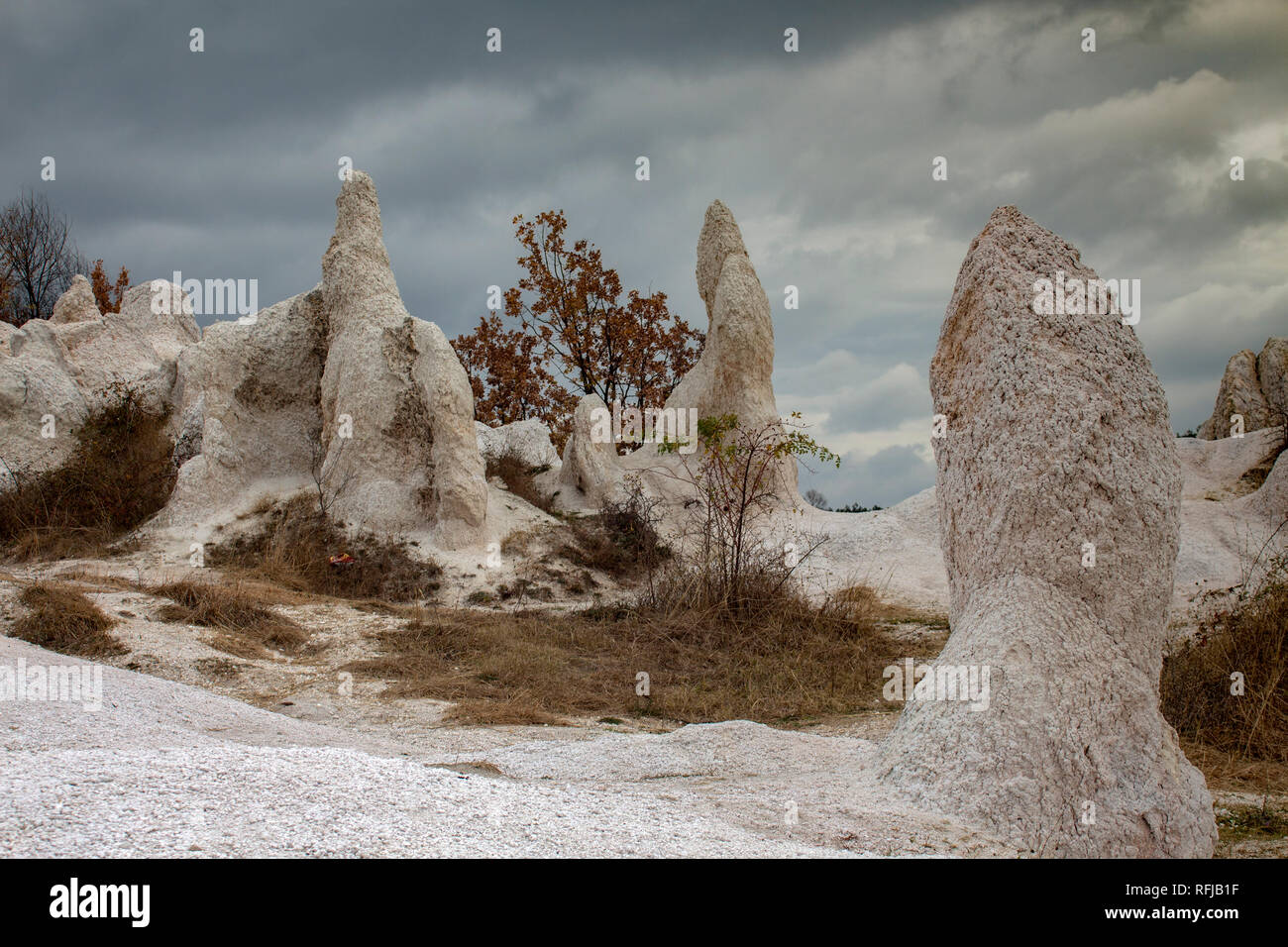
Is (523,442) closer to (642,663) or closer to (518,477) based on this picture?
(518,477)

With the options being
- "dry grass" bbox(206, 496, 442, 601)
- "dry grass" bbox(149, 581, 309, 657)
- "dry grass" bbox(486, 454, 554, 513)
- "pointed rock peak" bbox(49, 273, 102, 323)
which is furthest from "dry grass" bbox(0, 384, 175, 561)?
"pointed rock peak" bbox(49, 273, 102, 323)

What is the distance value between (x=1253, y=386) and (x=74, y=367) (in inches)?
829

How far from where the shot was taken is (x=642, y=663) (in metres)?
7.51

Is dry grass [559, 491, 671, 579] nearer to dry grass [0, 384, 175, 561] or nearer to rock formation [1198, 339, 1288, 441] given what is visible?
dry grass [0, 384, 175, 561]

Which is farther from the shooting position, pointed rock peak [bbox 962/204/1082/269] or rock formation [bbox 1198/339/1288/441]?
rock formation [bbox 1198/339/1288/441]

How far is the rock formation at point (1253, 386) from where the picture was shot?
18156 millimetres

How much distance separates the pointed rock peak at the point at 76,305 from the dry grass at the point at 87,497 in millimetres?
5962

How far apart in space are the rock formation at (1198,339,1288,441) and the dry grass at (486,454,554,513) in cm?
1305

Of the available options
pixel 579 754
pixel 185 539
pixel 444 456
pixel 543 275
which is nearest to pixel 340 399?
pixel 444 456

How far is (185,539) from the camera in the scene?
1101cm

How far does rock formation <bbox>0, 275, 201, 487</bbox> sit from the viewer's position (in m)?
13.9

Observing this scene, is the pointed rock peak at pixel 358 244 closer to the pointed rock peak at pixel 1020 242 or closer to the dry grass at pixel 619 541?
the dry grass at pixel 619 541

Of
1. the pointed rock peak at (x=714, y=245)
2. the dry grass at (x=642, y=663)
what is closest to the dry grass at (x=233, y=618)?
the dry grass at (x=642, y=663)
